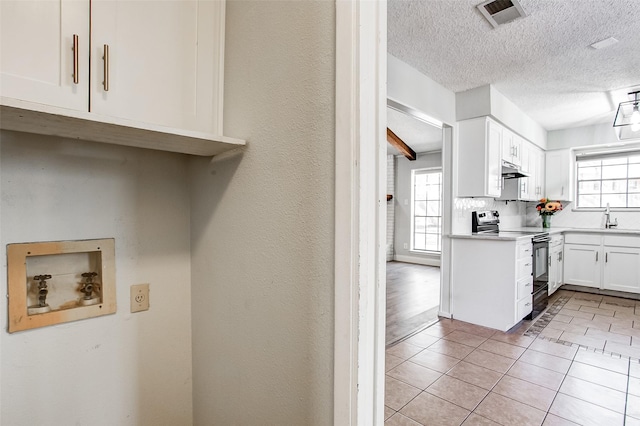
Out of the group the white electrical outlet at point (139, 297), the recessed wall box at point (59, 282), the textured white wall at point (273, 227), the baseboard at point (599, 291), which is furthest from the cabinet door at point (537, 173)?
the recessed wall box at point (59, 282)

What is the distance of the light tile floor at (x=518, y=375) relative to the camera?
1944 mm

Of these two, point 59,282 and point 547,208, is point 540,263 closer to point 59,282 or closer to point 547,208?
point 547,208

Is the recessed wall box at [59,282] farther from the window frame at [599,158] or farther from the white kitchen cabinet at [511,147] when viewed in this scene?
the window frame at [599,158]

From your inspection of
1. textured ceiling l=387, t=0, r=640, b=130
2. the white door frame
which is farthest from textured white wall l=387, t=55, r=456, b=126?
the white door frame

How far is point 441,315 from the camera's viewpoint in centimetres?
371

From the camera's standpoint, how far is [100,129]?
2.93 feet

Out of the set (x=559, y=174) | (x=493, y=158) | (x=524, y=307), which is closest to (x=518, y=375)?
(x=524, y=307)

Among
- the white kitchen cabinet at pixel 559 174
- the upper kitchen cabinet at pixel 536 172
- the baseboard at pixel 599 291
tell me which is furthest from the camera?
the white kitchen cabinet at pixel 559 174

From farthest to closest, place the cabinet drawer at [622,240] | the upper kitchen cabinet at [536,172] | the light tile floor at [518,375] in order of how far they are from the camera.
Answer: the upper kitchen cabinet at [536,172], the cabinet drawer at [622,240], the light tile floor at [518,375]

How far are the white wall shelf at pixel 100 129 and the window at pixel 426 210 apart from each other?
6.69 meters

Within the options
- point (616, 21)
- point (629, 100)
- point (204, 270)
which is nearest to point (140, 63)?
point (204, 270)

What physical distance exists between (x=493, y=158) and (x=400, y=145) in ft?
10.3

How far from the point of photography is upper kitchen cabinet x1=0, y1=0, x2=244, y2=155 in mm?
765

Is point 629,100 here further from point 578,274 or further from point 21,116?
point 21,116
